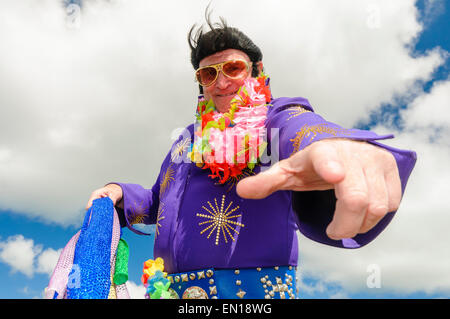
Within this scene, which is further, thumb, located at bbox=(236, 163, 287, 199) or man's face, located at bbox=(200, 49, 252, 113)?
man's face, located at bbox=(200, 49, 252, 113)

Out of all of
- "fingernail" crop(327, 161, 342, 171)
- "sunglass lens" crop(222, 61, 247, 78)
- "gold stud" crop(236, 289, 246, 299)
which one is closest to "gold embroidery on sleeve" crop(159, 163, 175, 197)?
"sunglass lens" crop(222, 61, 247, 78)

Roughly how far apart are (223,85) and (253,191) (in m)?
1.19

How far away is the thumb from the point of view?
3.60ft

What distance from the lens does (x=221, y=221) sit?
176 centimetres

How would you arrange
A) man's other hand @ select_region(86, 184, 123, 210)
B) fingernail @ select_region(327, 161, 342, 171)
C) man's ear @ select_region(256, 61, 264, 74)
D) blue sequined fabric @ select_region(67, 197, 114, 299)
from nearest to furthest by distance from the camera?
fingernail @ select_region(327, 161, 342, 171) → blue sequined fabric @ select_region(67, 197, 114, 299) → man's other hand @ select_region(86, 184, 123, 210) → man's ear @ select_region(256, 61, 264, 74)

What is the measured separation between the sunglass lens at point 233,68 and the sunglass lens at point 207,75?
0.08 m

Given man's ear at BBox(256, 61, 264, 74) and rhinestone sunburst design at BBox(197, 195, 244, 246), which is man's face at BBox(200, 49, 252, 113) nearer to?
man's ear at BBox(256, 61, 264, 74)

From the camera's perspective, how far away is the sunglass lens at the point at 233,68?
85.5 inches

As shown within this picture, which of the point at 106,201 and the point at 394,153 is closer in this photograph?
the point at 394,153

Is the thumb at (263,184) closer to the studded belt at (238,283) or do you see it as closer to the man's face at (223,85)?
the studded belt at (238,283)
